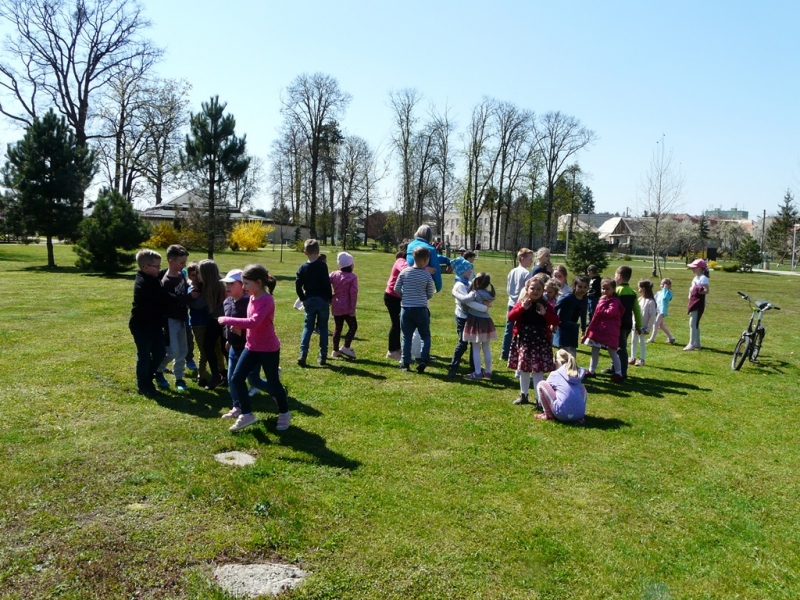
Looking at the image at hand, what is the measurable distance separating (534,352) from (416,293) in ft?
6.42

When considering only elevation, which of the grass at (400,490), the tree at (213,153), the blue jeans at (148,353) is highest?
the tree at (213,153)

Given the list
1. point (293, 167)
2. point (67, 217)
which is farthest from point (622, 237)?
point (67, 217)

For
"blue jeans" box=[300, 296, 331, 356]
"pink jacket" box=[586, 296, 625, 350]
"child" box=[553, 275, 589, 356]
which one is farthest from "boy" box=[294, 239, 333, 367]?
"pink jacket" box=[586, 296, 625, 350]

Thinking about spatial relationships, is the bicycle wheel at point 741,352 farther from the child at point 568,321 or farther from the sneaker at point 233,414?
the sneaker at point 233,414

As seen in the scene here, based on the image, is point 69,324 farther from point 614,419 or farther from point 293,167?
point 293,167

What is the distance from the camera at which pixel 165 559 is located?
142 inches

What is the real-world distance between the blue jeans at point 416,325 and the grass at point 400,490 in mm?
535

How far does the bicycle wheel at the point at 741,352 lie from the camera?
32.6 feet

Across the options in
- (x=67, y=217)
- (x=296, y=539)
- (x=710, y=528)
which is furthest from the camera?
(x=67, y=217)

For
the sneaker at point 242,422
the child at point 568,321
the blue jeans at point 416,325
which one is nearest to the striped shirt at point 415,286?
the blue jeans at point 416,325

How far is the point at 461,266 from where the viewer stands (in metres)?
8.95

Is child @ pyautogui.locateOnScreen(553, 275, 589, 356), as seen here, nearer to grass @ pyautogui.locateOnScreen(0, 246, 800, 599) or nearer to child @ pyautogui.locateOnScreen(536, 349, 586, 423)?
grass @ pyautogui.locateOnScreen(0, 246, 800, 599)

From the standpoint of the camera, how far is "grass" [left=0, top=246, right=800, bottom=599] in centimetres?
356

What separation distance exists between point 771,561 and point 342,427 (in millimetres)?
3750
